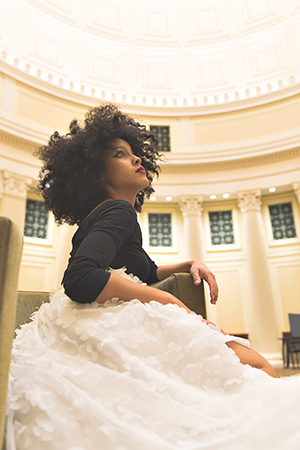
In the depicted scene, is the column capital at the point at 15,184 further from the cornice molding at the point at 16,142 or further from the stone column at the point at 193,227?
the stone column at the point at 193,227

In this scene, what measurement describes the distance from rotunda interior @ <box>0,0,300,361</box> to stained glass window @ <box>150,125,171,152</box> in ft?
0.17

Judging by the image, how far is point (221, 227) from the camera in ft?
39.7

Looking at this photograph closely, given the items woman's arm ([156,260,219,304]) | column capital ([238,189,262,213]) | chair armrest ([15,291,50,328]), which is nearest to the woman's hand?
woman's arm ([156,260,219,304])

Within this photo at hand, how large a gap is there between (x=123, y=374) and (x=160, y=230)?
11099mm

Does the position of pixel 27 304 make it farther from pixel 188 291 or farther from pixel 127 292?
pixel 127 292

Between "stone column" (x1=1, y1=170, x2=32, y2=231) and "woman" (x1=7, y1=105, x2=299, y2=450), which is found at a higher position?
"stone column" (x1=1, y1=170, x2=32, y2=231)

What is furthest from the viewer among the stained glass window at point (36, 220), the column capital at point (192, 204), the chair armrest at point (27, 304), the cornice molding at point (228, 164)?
the column capital at point (192, 204)

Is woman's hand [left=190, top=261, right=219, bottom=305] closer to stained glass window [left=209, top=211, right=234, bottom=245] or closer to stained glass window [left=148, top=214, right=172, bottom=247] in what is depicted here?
stained glass window [left=148, top=214, right=172, bottom=247]

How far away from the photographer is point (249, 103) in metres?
12.1

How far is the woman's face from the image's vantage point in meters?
1.96

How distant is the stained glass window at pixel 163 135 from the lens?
12.2m

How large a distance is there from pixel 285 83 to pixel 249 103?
1.56 m

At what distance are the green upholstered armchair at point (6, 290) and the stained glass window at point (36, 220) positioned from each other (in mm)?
10175

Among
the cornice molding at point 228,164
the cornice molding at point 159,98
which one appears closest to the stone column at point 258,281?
the cornice molding at point 228,164
